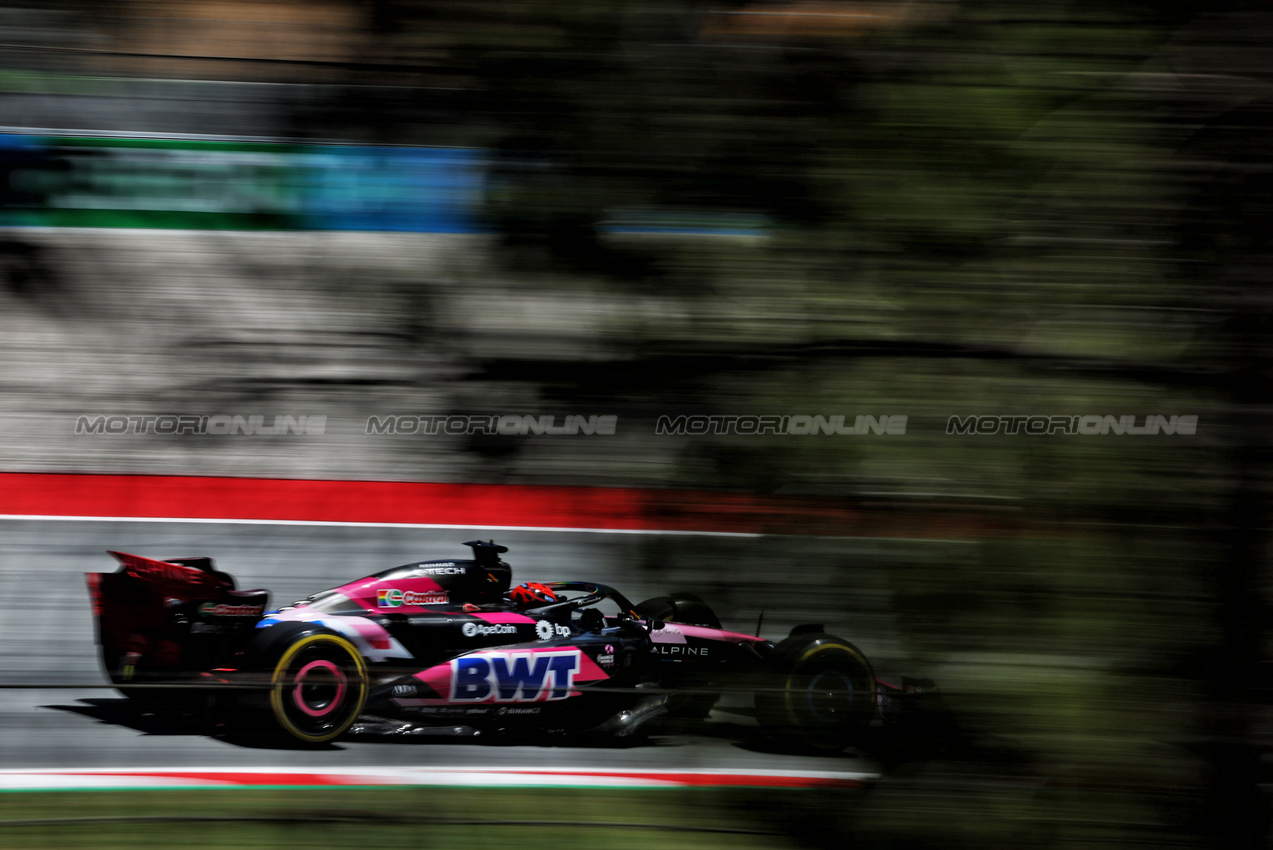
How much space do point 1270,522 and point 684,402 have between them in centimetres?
67

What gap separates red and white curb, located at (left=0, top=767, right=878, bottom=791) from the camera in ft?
3.43

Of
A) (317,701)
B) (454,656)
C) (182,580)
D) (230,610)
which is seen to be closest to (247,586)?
(317,701)

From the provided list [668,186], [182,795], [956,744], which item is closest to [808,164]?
[668,186]

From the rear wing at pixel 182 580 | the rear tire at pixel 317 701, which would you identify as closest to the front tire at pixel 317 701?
the rear tire at pixel 317 701

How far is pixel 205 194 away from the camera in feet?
3.32

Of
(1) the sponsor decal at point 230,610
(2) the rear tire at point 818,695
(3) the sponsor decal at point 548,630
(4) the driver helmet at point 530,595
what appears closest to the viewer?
(2) the rear tire at point 818,695

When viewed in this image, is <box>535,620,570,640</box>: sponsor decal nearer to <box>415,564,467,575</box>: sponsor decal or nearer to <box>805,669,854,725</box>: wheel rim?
<box>415,564,467,575</box>: sponsor decal

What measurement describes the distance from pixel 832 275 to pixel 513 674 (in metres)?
2.67

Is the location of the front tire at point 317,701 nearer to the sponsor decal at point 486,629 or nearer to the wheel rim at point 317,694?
the wheel rim at point 317,694

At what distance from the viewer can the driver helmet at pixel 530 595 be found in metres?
3.03

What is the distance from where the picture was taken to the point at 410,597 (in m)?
3.32

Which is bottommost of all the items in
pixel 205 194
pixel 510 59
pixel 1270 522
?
pixel 1270 522

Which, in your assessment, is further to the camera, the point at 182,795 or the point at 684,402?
the point at 182,795

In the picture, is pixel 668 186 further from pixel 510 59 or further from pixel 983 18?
pixel 983 18
